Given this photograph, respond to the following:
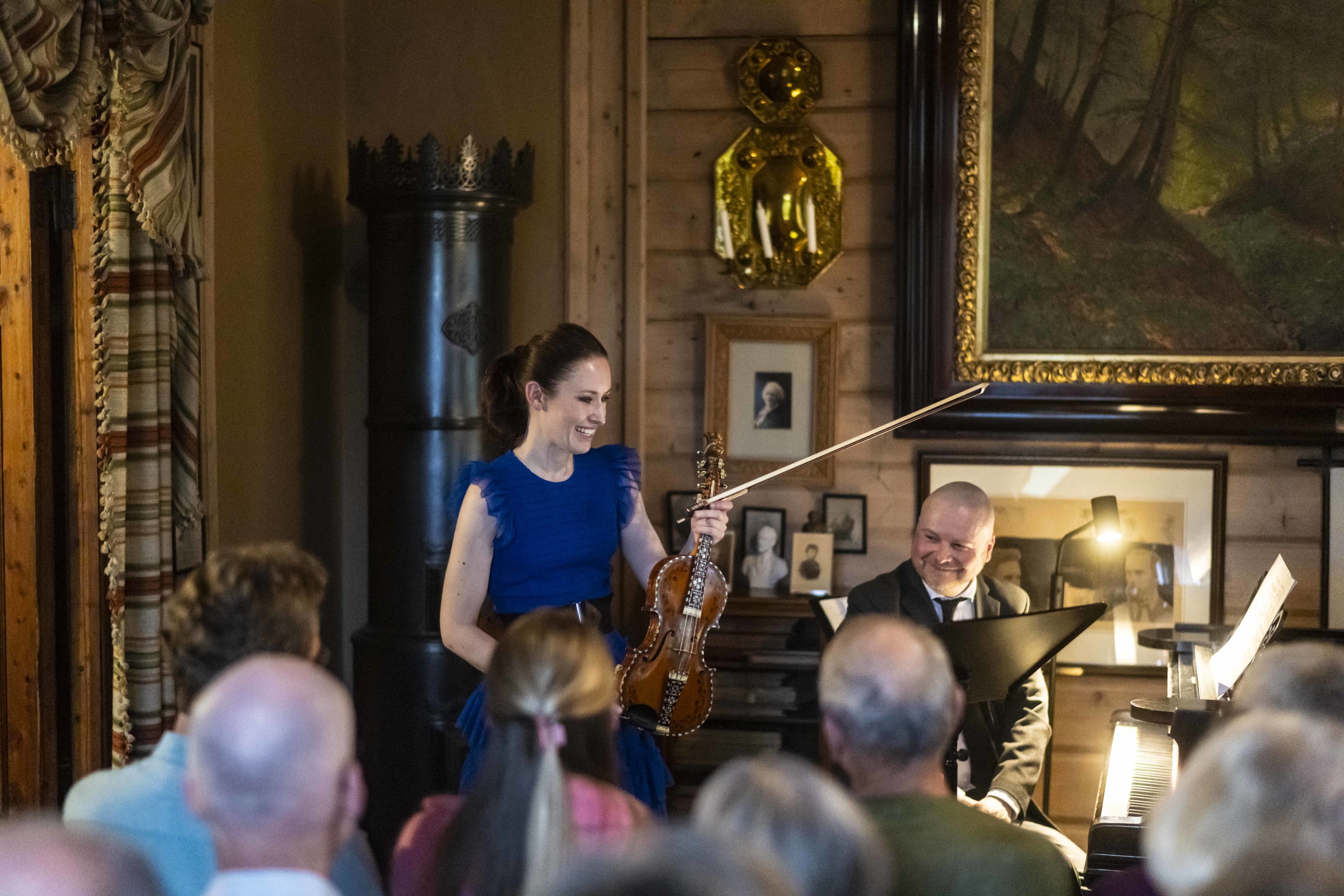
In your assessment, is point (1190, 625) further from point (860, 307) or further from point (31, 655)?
point (31, 655)

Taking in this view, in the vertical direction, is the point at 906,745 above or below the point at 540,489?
below

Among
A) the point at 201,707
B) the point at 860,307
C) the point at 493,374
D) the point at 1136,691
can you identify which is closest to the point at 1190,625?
the point at 1136,691

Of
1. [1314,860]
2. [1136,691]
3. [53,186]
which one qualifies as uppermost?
[53,186]

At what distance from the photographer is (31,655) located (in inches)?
113

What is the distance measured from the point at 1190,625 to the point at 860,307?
4.06 ft

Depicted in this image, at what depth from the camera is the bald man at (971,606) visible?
277 cm

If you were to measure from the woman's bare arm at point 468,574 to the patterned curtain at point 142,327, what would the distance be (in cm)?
73

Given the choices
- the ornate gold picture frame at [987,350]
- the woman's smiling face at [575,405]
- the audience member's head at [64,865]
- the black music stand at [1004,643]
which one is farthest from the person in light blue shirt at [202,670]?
the ornate gold picture frame at [987,350]

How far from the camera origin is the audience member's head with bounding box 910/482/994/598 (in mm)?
2855

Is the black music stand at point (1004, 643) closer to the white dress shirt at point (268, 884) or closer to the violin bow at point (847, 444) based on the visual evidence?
the violin bow at point (847, 444)

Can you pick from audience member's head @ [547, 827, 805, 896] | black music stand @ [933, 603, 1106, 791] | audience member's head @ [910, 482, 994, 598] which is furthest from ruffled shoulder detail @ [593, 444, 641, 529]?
audience member's head @ [547, 827, 805, 896]

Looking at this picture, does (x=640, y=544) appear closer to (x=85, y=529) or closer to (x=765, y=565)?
(x=765, y=565)

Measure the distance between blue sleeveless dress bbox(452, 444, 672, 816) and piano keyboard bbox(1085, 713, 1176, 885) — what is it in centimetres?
83

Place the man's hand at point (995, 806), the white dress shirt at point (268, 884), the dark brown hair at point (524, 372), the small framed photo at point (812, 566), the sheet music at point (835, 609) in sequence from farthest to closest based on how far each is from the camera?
1. the small framed photo at point (812, 566)
2. the sheet music at point (835, 609)
3. the dark brown hair at point (524, 372)
4. the man's hand at point (995, 806)
5. the white dress shirt at point (268, 884)
